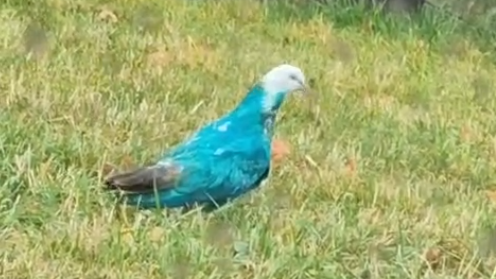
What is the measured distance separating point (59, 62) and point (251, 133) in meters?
2.02

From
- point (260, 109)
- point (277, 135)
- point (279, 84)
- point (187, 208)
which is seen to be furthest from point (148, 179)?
point (277, 135)

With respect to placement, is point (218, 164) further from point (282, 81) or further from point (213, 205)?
point (282, 81)

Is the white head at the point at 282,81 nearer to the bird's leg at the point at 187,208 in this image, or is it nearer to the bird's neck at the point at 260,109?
the bird's neck at the point at 260,109

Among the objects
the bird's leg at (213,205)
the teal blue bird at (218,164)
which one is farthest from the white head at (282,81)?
the bird's leg at (213,205)

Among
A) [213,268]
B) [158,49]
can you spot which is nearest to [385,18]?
[158,49]

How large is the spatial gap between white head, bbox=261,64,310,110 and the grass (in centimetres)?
35

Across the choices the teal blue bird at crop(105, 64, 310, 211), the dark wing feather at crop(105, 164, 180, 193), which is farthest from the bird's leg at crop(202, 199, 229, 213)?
the dark wing feather at crop(105, 164, 180, 193)

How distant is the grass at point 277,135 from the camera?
4.34 metres

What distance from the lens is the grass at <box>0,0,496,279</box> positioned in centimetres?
434

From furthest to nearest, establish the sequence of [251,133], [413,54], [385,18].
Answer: [385,18], [413,54], [251,133]

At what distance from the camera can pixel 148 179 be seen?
4.54 m

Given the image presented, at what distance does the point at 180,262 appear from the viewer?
13.8 ft

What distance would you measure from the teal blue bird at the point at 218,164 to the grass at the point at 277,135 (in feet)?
0.24

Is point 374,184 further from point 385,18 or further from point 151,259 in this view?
point 385,18
